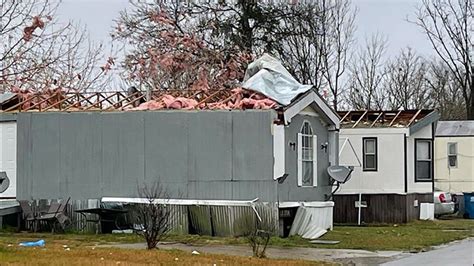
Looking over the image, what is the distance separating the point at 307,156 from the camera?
24891 millimetres

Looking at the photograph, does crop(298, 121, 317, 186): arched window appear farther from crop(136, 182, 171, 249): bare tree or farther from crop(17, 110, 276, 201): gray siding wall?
crop(136, 182, 171, 249): bare tree

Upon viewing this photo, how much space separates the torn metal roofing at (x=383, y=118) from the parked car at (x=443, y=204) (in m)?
4.53

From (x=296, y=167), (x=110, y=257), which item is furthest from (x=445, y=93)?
(x=110, y=257)

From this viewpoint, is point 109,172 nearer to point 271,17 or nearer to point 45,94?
point 45,94

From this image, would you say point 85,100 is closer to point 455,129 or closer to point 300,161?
point 300,161

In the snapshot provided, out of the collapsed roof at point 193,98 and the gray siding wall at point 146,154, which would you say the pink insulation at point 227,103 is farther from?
the gray siding wall at point 146,154

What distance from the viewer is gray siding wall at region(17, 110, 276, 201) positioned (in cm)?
2281

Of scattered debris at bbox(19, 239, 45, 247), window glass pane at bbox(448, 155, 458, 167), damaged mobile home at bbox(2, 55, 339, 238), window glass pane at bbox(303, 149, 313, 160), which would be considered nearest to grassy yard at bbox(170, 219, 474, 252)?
damaged mobile home at bbox(2, 55, 339, 238)

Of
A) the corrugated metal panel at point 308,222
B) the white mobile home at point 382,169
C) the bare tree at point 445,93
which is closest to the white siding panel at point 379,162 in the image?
the white mobile home at point 382,169

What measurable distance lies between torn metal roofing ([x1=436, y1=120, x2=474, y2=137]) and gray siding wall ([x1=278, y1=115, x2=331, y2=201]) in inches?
570

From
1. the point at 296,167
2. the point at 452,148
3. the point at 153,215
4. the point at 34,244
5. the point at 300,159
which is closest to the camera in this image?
the point at 153,215

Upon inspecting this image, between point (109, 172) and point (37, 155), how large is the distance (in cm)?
217

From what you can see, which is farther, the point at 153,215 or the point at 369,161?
the point at 369,161

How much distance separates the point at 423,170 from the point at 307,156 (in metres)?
8.22
